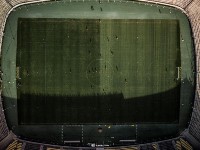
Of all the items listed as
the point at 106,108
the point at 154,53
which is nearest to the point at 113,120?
the point at 106,108

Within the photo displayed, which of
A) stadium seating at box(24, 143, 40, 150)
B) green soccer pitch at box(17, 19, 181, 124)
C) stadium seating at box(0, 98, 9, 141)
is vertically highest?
green soccer pitch at box(17, 19, 181, 124)

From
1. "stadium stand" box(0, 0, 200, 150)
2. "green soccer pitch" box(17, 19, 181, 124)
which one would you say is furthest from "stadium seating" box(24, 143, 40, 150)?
"green soccer pitch" box(17, 19, 181, 124)

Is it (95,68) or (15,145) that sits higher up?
(95,68)

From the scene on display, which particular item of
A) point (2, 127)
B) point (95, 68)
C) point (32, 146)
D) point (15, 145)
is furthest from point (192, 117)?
point (2, 127)

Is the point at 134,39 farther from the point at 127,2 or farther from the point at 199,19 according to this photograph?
the point at 199,19

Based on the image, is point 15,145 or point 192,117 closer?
point 15,145

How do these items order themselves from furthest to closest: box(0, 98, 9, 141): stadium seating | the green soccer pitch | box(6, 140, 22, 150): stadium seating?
the green soccer pitch
box(0, 98, 9, 141): stadium seating
box(6, 140, 22, 150): stadium seating

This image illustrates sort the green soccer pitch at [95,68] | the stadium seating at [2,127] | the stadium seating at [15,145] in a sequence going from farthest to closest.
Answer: the green soccer pitch at [95,68]
the stadium seating at [2,127]
the stadium seating at [15,145]

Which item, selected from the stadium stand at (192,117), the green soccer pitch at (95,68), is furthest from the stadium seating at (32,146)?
the green soccer pitch at (95,68)

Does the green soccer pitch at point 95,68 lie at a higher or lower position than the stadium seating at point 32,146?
higher

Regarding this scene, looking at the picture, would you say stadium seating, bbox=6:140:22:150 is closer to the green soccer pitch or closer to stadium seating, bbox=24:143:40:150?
stadium seating, bbox=24:143:40:150

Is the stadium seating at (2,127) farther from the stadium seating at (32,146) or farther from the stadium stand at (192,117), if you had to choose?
the stadium seating at (32,146)

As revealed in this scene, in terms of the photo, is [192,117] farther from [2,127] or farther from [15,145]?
[2,127]
